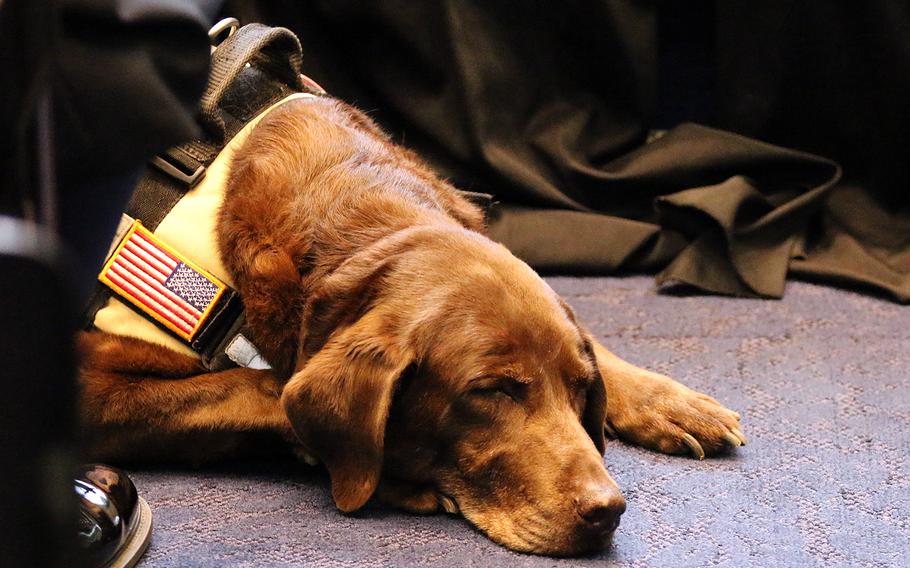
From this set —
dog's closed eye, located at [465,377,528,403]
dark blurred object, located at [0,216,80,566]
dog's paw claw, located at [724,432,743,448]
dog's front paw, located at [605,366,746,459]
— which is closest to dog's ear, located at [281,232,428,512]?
dog's closed eye, located at [465,377,528,403]

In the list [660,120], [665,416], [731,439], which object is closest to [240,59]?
[665,416]

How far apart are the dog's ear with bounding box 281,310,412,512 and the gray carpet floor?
0.15m

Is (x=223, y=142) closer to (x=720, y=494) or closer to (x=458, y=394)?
(x=458, y=394)

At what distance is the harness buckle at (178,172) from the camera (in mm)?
1876

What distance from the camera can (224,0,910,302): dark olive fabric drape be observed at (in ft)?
9.57

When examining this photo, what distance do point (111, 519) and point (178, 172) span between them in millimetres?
631

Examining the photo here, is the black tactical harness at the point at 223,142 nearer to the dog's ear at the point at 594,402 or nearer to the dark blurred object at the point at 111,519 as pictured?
the dark blurred object at the point at 111,519

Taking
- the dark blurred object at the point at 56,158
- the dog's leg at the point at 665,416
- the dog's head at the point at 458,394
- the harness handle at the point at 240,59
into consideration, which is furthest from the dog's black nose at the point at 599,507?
the harness handle at the point at 240,59

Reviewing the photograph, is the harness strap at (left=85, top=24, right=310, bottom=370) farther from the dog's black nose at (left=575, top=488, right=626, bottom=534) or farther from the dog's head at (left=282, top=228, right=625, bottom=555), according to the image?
the dog's black nose at (left=575, top=488, right=626, bottom=534)

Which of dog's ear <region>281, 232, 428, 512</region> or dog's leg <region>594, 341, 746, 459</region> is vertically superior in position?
dog's ear <region>281, 232, 428, 512</region>

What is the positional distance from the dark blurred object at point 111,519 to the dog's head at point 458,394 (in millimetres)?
257

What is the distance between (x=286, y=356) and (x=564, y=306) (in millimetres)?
446

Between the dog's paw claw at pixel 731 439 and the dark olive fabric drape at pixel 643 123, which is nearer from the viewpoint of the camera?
the dog's paw claw at pixel 731 439

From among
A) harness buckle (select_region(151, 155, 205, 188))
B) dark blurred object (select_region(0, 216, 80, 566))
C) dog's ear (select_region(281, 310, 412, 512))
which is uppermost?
dark blurred object (select_region(0, 216, 80, 566))
